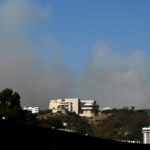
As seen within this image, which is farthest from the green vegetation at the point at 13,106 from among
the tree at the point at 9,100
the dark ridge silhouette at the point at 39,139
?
the dark ridge silhouette at the point at 39,139

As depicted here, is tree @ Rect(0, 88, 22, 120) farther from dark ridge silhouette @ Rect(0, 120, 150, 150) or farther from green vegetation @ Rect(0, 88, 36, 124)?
dark ridge silhouette @ Rect(0, 120, 150, 150)

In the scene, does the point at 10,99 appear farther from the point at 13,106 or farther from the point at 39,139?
the point at 39,139

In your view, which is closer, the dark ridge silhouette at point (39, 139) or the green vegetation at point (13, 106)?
the dark ridge silhouette at point (39, 139)

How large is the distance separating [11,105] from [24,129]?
10037 cm

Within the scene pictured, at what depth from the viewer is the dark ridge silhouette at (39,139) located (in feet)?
101

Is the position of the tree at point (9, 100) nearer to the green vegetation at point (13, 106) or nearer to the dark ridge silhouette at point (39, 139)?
the green vegetation at point (13, 106)

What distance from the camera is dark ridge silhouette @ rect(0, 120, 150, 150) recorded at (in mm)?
30750

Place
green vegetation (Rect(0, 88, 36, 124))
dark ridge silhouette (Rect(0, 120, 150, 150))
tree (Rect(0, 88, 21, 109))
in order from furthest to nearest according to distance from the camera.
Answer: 1. tree (Rect(0, 88, 21, 109))
2. green vegetation (Rect(0, 88, 36, 124))
3. dark ridge silhouette (Rect(0, 120, 150, 150))

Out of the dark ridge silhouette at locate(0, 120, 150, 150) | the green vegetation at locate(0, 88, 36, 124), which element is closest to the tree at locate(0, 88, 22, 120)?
the green vegetation at locate(0, 88, 36, 124)

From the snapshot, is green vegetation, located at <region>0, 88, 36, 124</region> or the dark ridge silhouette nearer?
the dark ridge silhouette

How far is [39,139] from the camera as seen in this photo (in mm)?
35094

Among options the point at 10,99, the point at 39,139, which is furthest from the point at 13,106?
the point at 39,139

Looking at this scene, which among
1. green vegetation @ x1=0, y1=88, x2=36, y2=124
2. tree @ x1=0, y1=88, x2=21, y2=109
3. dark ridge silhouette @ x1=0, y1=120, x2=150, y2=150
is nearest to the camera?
dark ridge silhouette @ x1=0, y1=120, x2=150, y2=150

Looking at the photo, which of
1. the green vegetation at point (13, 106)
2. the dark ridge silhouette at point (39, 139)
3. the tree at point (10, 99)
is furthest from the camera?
the tree at point (10, 99)
